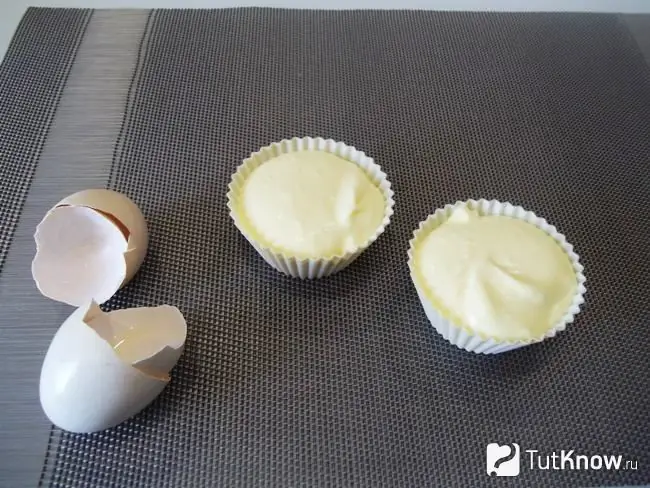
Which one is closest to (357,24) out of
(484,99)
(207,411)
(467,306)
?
(484,99)

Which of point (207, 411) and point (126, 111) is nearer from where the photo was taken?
point (207, 411)

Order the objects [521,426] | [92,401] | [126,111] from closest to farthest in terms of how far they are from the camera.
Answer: [92,401] → [521,426] → [126,111]

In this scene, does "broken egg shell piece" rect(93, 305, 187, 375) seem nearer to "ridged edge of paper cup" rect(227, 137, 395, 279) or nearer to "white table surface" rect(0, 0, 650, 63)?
"ridged edge of paper cup" rect(227, 137, 395, 279)

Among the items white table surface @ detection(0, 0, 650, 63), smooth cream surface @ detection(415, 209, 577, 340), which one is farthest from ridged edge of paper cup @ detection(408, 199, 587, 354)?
white table surface @ detection(0, 0, 650, 63)

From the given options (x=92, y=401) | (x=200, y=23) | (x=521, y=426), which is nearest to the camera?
(x=92, y=401)

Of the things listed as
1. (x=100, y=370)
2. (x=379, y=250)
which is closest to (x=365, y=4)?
(x=379, y=250)

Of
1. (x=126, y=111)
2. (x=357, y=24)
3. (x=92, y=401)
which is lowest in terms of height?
(x=92, y=401)

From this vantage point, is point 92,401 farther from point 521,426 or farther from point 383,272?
point 521,426

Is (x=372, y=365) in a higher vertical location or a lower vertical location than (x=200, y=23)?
lower
